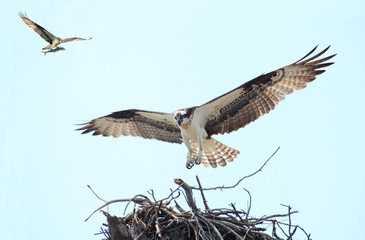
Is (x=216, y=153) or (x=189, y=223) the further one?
(x=216, y=153)

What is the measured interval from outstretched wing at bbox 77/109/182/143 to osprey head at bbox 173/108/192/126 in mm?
653

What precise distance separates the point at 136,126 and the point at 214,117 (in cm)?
143

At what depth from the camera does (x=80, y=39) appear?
694 cm

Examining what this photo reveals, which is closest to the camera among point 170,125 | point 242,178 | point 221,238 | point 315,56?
point 221,238

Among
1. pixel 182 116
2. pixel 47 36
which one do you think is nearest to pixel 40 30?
pixel 47 36

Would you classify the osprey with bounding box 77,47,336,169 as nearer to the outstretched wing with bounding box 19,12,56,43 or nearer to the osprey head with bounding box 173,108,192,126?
the osprey head with bounding box 173,108,192,126

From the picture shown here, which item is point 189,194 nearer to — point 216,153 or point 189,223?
point 189,223

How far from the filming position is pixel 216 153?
855 centimetres

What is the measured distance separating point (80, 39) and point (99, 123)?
210cm

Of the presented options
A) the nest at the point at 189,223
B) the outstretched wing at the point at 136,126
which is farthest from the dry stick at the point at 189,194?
the outstretched wing at the point at 136,126

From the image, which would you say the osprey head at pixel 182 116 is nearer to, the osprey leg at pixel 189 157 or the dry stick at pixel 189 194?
the osprey leg at pixel 189 157

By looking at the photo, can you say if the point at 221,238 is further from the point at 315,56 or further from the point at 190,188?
the point at 315,56

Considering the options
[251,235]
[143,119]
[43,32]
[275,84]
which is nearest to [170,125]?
[143,119]

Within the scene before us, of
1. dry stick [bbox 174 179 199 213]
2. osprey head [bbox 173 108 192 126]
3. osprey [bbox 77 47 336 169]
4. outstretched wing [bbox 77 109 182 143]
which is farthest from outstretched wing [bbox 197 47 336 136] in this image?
dry stick [bbox 174 179 199 213]
